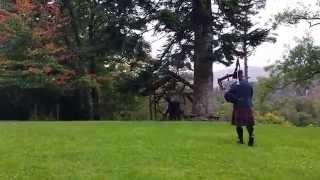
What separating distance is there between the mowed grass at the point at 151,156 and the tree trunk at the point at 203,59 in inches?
548

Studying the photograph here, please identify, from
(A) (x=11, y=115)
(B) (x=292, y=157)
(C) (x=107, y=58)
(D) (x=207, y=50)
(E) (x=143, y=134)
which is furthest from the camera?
(C) (x=107, y=58)

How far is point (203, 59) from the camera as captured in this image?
31750mm

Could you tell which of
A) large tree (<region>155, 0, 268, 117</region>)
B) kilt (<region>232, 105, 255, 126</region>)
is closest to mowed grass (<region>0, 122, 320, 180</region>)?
kilt (<region>232, 105, 255, 126</region>)

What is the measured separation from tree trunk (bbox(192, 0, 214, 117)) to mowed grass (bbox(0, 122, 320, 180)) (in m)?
13.9

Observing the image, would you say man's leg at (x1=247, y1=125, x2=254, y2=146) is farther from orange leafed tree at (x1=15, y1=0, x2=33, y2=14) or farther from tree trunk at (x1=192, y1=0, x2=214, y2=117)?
orange leafed tree at (x1=15, y1=0, x2=33, y2=14)

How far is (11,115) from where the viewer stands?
1540 inches

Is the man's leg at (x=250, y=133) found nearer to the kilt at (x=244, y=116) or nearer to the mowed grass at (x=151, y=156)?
the kilt at (x=244, y=116)

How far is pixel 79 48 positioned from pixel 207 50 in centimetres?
1107

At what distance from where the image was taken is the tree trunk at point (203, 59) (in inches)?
1239

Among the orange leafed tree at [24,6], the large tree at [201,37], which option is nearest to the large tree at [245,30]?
the large tree at [201,37]

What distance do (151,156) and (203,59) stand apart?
19.5 m

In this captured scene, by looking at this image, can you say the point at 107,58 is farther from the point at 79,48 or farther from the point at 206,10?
the point at 206,10

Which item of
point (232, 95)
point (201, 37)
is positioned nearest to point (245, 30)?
point (201, 37)

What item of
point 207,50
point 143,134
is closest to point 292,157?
point 143,134
